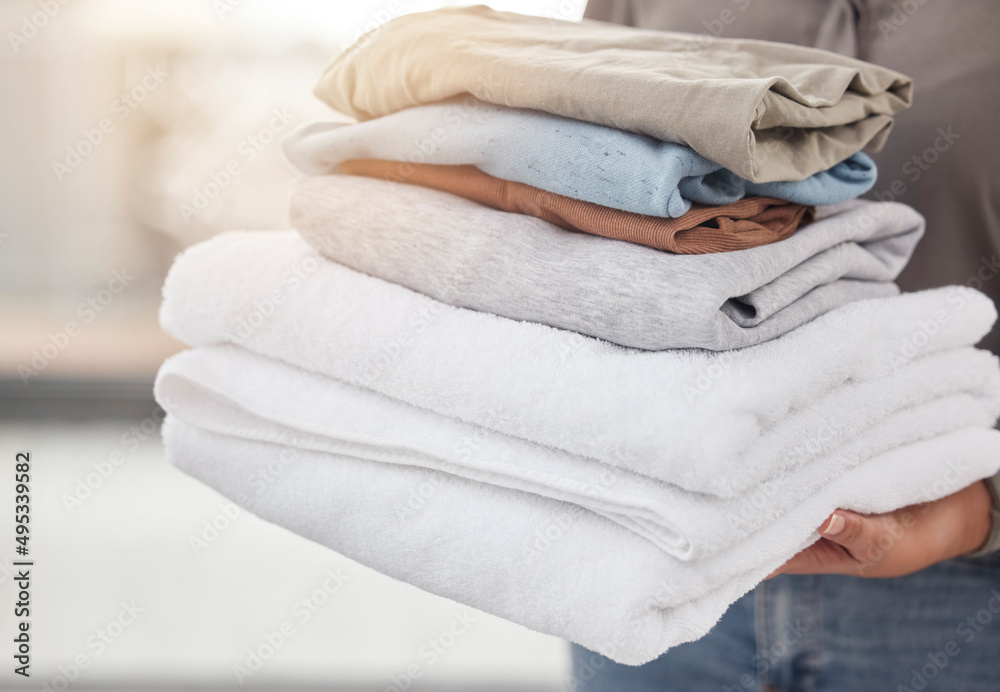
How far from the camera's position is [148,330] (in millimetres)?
1885

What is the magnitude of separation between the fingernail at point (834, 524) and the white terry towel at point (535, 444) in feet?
0.07

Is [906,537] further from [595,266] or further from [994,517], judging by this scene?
[595,266]

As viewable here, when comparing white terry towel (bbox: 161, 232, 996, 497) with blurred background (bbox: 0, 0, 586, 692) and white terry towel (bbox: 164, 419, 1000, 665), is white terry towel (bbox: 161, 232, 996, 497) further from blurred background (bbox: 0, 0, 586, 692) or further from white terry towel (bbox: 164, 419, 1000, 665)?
blurred background (bbox: 0, 0, 586, 692)

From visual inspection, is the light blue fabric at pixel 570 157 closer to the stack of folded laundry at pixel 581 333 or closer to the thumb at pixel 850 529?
the stack of folded laundry at pixel 581 333

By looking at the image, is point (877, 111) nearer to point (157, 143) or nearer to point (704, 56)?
point (704, 56)

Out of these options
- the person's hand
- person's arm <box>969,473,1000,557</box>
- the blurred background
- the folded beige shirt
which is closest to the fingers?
the person's hand

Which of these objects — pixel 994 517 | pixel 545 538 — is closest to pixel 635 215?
pixel 545 538

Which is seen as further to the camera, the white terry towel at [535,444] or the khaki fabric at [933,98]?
the khaki fabric at [933,98]

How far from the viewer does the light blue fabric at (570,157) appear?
1.30 feet

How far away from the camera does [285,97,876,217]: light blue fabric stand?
40 centimetres

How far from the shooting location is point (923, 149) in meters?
0.62

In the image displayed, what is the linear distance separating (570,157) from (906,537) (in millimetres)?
352

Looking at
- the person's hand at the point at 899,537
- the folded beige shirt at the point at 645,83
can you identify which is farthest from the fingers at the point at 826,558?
the folded beige shirt at the point at 645,83

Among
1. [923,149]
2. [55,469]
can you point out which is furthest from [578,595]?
[55,469]
